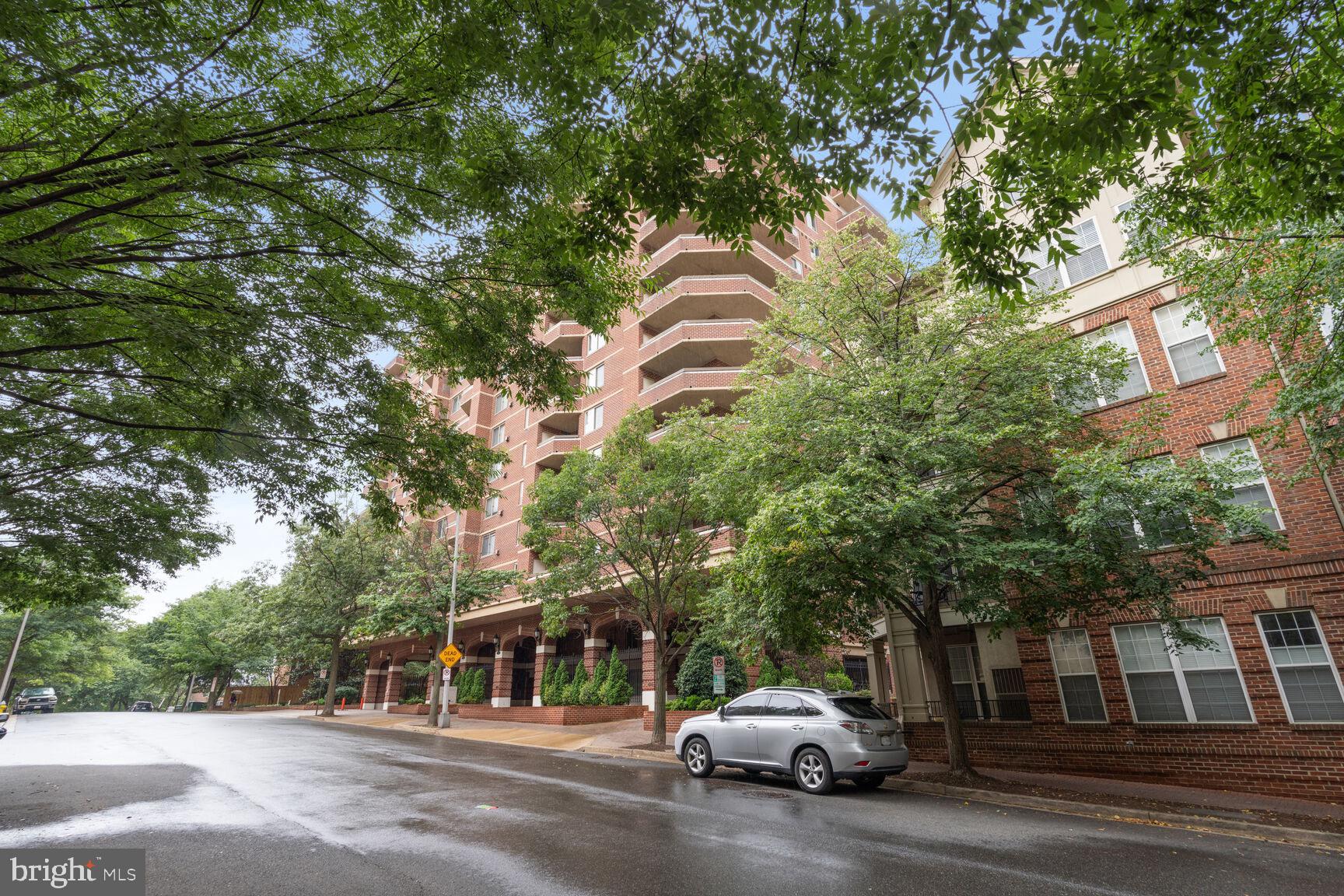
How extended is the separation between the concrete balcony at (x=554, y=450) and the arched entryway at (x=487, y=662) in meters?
11.1

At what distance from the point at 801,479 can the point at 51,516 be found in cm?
1395

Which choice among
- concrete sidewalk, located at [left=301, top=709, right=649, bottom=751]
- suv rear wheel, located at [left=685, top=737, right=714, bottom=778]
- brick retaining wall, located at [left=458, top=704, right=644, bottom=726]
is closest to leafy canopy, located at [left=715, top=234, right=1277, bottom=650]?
suv rear wheel, located at [left=685, top=737, right=714, bottom=778]

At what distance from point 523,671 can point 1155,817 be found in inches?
1208

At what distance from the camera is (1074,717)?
1395 cm

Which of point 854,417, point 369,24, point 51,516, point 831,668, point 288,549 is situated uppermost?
point 288,549

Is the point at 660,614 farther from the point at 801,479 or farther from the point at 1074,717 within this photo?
the point at 1074,717

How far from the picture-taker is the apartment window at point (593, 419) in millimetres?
32500

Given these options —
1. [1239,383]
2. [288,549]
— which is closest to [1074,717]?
[1239,383]

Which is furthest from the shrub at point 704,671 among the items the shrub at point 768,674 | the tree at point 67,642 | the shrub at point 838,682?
the tree at point 67,642

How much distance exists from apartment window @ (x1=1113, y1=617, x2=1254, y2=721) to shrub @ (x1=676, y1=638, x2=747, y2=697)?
1110cm

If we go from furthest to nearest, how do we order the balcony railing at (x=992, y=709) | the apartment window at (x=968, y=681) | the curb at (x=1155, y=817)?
the apartment window at (x=968, y=681)
the balcony railing at (x=992, y=709)
the curb at (x=1155, y=817)

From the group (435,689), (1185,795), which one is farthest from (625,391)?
(1185,795)

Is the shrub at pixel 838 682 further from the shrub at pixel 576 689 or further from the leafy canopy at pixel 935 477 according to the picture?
the shrub at pixel 576 689

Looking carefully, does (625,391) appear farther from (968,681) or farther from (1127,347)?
(1127,347)
